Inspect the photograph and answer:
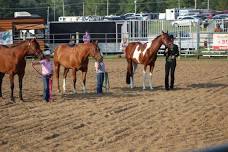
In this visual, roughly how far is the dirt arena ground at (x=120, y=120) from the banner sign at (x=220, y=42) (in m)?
13.5

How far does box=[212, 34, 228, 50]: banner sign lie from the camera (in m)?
29.7

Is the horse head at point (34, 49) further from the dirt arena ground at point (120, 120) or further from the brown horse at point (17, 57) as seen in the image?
the dirt arena ground at point (120, 120)

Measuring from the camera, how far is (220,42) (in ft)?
98.3

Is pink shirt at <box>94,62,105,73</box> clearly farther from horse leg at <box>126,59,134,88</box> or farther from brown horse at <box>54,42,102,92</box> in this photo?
horse leg at <box>126,59,134,88</box>

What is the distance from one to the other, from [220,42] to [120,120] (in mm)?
20702

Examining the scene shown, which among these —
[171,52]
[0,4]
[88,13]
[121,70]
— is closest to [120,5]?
[88,13]

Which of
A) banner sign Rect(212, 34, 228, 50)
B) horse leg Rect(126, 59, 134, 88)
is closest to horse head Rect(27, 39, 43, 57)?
horse leg Rect(126, 59, 134, 88)

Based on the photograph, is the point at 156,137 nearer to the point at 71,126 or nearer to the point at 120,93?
the point at 71,126

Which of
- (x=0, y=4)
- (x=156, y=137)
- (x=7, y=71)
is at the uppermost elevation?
(x=0, y=4)

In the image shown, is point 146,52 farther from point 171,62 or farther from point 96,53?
point 96,53

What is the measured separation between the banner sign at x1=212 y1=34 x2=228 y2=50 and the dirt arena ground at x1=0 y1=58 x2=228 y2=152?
13.5 meters

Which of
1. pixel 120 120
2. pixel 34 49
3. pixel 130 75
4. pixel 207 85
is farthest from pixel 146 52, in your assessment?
pixel 120 120

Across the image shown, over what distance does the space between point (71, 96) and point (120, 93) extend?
1477 millimetres

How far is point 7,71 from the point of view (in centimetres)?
1337
